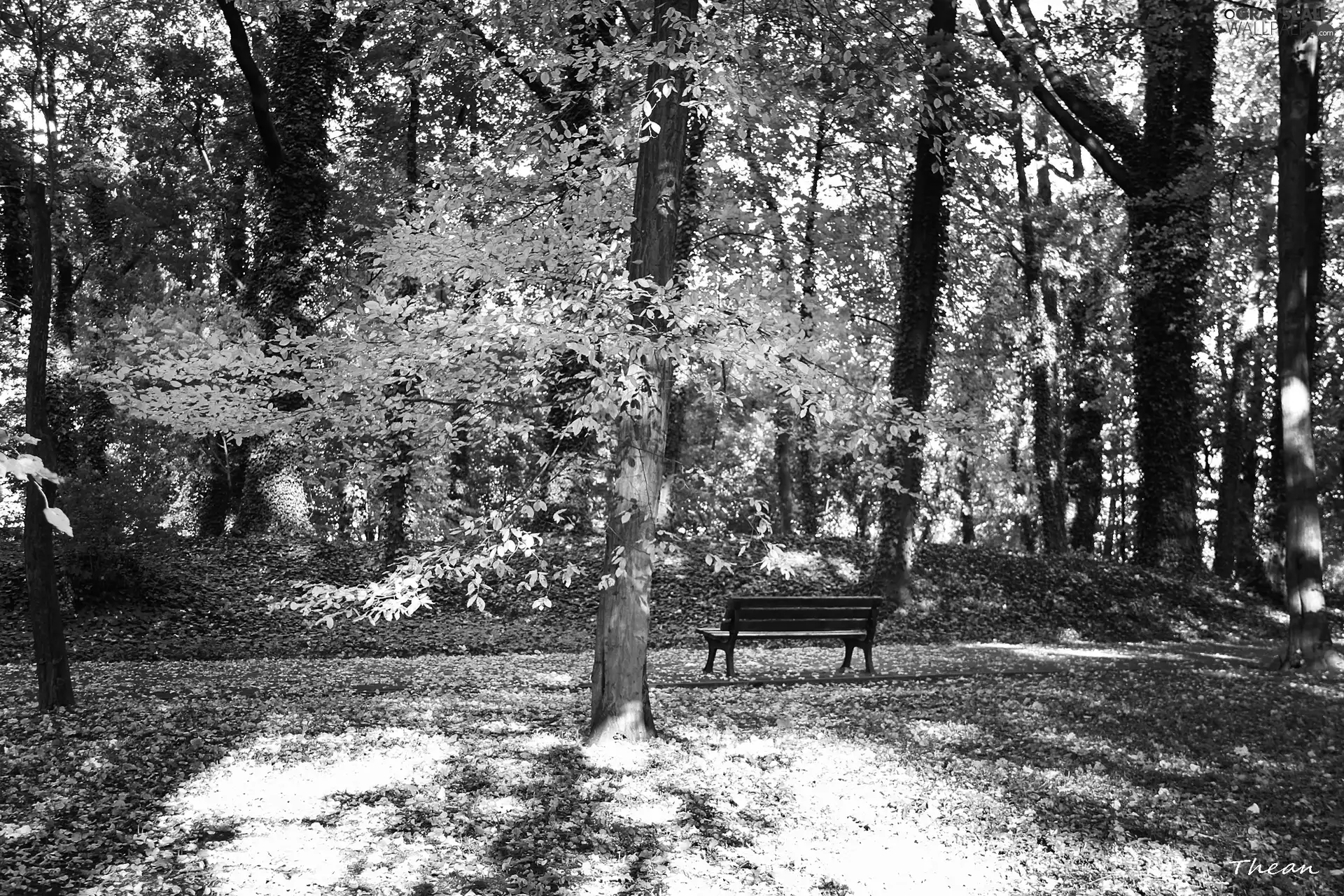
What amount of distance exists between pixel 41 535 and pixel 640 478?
4.50m

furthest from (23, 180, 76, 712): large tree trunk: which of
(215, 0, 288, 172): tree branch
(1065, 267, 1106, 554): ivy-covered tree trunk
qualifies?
(1065, 267, 1106, 554): ivy-covered tree trunk

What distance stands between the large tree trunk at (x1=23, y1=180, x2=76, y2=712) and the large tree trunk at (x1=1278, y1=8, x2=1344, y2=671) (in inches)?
464

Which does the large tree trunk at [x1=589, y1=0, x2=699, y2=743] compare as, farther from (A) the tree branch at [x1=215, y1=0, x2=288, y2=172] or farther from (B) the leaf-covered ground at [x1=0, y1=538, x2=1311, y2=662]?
(A) the tree branch at [x1=215, y1=0, x2=288, y2=172]

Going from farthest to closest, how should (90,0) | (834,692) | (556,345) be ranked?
(90,0) < (834,692) < (556,345)

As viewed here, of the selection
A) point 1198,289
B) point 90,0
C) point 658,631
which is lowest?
point 658,631

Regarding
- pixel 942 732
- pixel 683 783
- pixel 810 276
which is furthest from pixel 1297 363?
pixel 810 276

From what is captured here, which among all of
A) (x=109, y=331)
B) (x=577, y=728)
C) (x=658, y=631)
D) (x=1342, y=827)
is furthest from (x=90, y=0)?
(x=1342, y=827)

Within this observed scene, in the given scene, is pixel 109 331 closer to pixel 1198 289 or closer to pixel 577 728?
pixel 577 728

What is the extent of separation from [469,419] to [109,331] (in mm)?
9819

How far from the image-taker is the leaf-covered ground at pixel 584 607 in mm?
13023

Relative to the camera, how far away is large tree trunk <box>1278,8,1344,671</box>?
10.9m

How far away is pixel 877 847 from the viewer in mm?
5117

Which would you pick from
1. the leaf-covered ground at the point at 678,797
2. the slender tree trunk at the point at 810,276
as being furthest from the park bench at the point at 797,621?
the slender tree trunk at the point at 810,276

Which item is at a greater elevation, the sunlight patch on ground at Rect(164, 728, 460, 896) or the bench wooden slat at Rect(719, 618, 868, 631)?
the bench wooden slat at Rect(719, 618, 868, 631)
